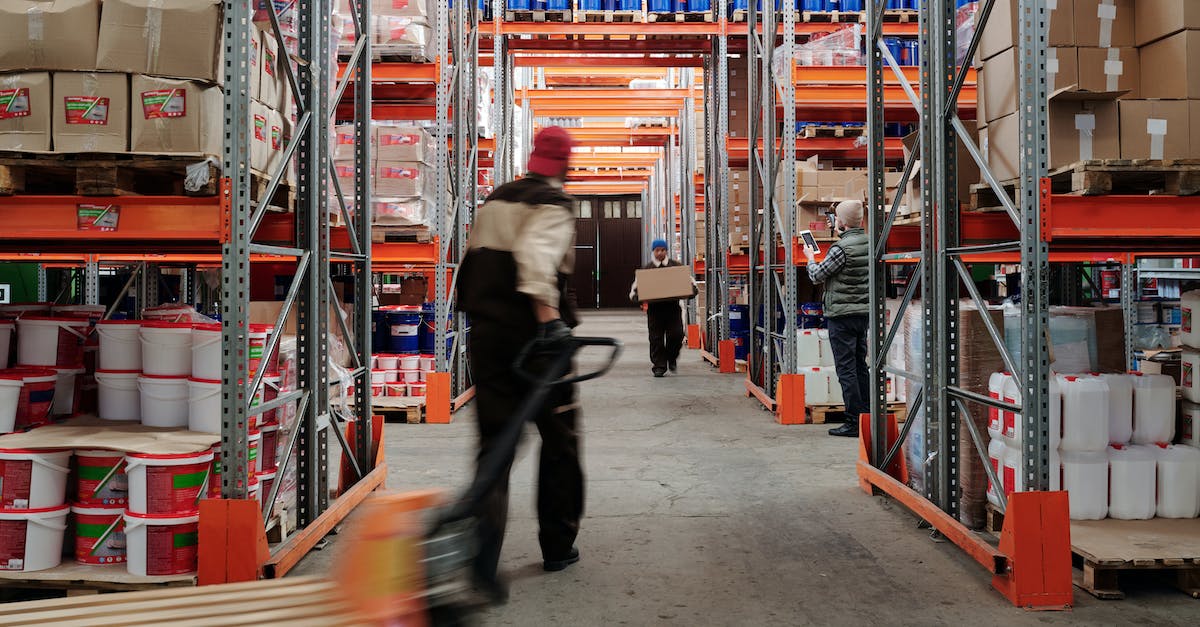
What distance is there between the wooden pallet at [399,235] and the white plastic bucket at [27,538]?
418 centimetres

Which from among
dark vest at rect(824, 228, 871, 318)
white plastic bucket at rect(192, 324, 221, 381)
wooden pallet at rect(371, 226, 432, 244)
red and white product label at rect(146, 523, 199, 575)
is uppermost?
wooden pallet at rect(371, 226, 432, 244)

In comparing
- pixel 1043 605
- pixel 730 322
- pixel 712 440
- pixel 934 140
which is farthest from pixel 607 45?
pixel 1043 605

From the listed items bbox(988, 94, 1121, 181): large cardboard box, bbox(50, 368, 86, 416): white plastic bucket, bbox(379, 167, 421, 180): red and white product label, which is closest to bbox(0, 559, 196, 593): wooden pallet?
bbox(50, 368, 86, 416): white plastic bucket

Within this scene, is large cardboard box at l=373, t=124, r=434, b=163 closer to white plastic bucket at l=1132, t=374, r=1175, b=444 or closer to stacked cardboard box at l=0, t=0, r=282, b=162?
stacked cardboard box at l=0, t=0, r=282, b=162

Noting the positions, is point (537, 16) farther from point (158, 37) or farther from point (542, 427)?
point (542, 427)

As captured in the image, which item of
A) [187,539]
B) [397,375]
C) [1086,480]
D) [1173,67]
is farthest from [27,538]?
[1173,67]

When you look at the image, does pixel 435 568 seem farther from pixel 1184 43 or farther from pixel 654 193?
pixel 654 193

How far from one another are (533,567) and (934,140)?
287cm

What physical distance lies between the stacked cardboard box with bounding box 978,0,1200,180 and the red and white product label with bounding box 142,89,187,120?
3580mm

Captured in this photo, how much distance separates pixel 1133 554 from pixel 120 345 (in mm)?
4492

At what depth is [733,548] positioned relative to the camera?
4.48 metres

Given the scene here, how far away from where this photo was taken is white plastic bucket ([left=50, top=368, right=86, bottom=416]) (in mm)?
4328

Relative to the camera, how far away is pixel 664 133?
68.5ft

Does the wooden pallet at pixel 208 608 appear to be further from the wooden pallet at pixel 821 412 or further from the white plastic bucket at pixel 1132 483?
the wooden pallet at pixel 821 412
